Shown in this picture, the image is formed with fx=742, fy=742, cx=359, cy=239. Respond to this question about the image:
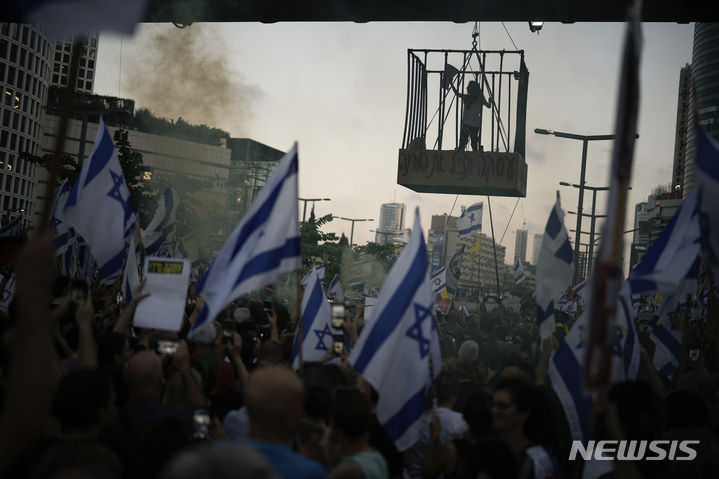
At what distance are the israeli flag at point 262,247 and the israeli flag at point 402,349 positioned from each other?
29.9 inches

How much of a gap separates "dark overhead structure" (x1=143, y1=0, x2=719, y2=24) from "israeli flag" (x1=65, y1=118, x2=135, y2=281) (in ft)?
6.48

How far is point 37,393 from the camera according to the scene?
7.68ft

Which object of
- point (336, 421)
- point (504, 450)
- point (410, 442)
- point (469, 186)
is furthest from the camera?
point (469, 186)

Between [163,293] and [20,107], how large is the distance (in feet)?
355

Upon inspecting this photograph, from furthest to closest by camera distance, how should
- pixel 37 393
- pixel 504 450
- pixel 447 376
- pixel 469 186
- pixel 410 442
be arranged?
pixel 469 186
pixel 447 376
pixel 410 442
pixel 504 450
pixel 37 393

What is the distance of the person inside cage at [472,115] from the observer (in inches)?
481

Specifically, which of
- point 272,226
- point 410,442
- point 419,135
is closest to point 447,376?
point 410,442

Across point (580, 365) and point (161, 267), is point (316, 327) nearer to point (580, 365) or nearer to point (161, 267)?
point (161, 267)

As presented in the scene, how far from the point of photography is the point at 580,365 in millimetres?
5320

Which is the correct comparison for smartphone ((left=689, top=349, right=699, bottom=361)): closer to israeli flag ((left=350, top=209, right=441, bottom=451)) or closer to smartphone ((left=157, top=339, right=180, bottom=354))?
israeli flag ((left=350, top=209, right=441, bottom=451))

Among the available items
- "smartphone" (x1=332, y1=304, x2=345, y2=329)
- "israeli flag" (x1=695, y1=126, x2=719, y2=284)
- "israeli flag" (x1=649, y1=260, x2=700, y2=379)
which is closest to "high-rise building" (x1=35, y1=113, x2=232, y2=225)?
"israeli flag" (x1=649, y1=260, x2=700, y2=379)

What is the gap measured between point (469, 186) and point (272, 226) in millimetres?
6970

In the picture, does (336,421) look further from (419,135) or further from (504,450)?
(419,135)

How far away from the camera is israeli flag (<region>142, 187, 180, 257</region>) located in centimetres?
1075
